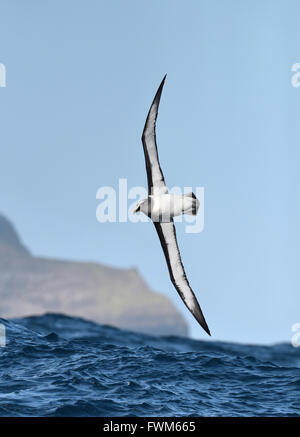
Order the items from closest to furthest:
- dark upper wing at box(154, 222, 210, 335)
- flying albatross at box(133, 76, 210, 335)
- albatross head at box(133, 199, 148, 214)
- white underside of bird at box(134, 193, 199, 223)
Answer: flying albatross at box(133, 76, 210, 335), white underside of bird at box(134, 193, 199, 223), albatross head at box(133, 199, 148, 214), dark upper wing at box(154, 222, 210, 335)

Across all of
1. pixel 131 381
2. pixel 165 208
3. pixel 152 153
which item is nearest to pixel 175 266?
pixel 165 208

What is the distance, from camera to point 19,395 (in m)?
20.2

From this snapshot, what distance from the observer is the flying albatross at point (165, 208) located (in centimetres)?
2039

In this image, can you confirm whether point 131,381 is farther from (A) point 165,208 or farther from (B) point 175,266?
(A) point 165,208

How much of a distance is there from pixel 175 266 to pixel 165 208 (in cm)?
210

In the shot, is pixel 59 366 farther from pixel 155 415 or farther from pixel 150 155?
pixel 150 155

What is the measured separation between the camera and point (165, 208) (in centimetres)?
2125

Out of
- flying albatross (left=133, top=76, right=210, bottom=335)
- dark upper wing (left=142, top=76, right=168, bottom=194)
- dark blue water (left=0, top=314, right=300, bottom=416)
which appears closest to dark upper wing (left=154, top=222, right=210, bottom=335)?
flying albatross (left=133, top=76, right=210, bottom=335)

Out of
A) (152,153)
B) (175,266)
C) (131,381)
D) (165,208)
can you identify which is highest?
(152,153)

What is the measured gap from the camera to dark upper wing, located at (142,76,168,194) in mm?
19781

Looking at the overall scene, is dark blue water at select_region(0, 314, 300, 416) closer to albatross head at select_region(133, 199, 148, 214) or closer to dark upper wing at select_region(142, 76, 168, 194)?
albatross head at select_region(133, 199, 148, 214)

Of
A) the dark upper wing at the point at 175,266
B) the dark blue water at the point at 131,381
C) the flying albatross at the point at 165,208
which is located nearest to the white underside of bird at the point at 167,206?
the flying albatross at the point at 165,208

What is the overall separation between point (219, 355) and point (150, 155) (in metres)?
8.63
